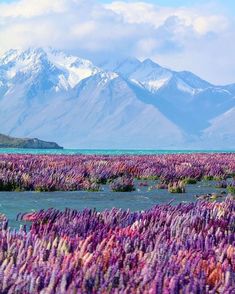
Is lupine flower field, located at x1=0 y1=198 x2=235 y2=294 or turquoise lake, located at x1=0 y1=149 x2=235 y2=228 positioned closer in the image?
lupine flower field, located at x1=0 y1=198 x2=235 y2=294

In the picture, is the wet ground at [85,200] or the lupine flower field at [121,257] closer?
the lupine flower field at [121,257]

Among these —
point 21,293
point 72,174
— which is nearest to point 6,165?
point 72,174

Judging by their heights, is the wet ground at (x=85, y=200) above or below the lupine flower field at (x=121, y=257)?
below

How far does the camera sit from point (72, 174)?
19328 millimetres

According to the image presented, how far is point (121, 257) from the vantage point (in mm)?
4852

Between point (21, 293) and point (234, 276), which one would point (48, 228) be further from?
point (21, 293)

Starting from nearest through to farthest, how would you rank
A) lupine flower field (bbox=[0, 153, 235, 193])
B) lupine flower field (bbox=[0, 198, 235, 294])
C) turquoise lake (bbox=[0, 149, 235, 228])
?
lupine flower field (bbox=[0, 198, 235, 294]), turquoise lake (bbox=[0, 149, 235, 228]), lupine flower field (bbox=[0, 153, 235, 193])

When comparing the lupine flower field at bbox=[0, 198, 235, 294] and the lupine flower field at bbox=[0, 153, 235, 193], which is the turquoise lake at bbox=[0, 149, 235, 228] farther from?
the lupine flower field at bbox=[0, 198, 235, 294]

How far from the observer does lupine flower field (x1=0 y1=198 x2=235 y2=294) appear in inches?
150

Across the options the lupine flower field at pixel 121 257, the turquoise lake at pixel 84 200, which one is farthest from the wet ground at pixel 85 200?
the lupine flower field at pixel 121 257

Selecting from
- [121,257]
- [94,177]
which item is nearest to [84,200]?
[94,177]

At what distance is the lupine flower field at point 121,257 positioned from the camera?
150 inches

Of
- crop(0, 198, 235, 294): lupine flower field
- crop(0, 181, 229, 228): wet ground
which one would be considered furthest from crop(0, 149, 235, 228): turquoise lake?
crop(0, 198, 235, 294): lupine flower field

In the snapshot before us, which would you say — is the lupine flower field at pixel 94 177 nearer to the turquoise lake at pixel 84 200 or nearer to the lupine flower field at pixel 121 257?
the turquoise lake at pixel 84 200
